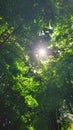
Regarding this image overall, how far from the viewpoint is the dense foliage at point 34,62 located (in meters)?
12.7

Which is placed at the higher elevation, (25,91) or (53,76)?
(53,76)

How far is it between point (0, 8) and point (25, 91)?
291 inches

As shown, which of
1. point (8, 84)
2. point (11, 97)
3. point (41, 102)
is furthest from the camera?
point (41, 102)

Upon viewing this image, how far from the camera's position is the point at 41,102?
78.3ft

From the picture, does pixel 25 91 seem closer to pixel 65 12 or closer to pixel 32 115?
pixel 65 12

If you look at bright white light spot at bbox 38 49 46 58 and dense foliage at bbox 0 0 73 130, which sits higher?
bright white light spot at bbox 38 49 46 58

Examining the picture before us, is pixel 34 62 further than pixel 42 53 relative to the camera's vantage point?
No

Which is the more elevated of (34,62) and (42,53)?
(42,53)

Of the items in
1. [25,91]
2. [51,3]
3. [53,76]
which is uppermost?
[53,76]

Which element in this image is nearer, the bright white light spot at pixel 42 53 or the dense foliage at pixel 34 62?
the dense foliage at pixel 34 62

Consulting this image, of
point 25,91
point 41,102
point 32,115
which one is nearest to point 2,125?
point 32,115

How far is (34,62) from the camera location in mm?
25625

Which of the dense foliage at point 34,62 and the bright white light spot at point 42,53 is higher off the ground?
the bright white light spot at point 42,53

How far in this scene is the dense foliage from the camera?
12.7 metres
